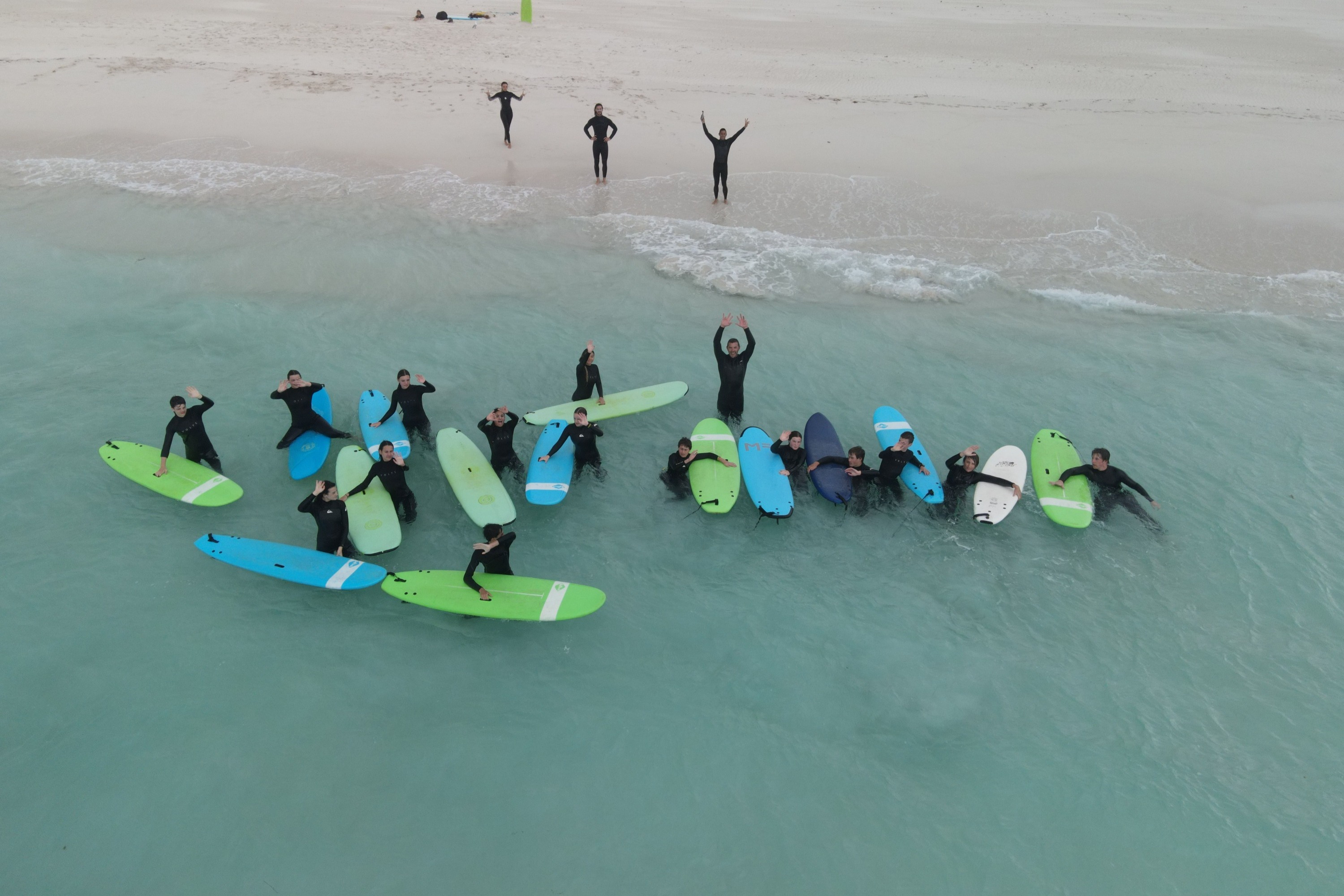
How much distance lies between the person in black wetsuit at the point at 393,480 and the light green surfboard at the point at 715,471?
3.37m

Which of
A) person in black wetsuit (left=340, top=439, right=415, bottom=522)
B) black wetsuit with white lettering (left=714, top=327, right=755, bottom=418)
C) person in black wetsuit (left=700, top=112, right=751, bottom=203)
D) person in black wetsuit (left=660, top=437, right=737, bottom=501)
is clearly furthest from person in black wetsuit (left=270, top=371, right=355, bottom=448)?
person in black wetsuit (left=700, top=112, right=751, bottom=203)

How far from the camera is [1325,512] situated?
31.2 ft

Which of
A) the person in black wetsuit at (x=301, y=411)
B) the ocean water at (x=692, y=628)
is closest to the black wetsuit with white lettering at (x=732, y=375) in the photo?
the ocean water at (x=692, y=628)

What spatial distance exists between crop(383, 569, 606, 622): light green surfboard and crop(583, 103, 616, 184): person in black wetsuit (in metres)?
11.1

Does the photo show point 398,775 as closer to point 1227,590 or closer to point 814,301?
point 1227,590

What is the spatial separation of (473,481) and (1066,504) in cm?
716

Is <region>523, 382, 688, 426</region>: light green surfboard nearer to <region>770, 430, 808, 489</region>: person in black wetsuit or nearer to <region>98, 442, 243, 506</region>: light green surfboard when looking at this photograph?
<region>770, 430, 808, 489</region>: person in black wetsuit

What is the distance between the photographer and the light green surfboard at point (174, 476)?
911cm

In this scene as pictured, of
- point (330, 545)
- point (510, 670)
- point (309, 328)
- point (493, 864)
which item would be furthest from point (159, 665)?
point (309, 328)

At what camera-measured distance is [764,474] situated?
31.7ft

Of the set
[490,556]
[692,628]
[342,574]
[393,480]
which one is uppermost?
[393,480]

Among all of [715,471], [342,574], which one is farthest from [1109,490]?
[342,574]

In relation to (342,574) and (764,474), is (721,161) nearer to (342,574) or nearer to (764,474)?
(764,474)

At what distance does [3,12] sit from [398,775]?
32.5 metres
